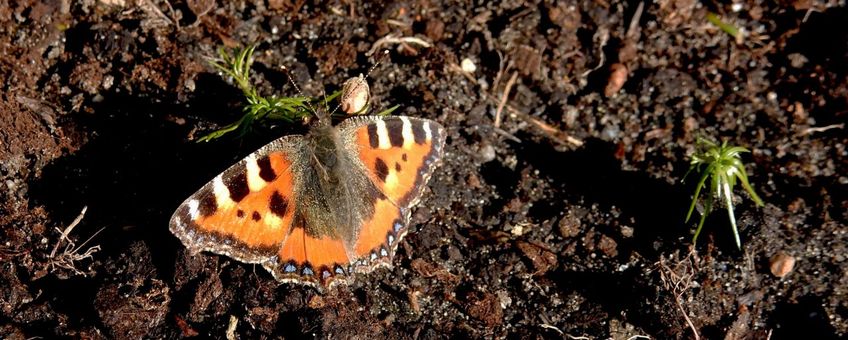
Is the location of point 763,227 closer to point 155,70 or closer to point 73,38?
point 155,70

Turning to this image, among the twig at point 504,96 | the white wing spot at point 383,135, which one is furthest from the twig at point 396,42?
the white wing spot at point 383,135

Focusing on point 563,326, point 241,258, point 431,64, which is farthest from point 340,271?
point 431,64

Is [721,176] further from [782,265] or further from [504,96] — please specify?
[504,96]

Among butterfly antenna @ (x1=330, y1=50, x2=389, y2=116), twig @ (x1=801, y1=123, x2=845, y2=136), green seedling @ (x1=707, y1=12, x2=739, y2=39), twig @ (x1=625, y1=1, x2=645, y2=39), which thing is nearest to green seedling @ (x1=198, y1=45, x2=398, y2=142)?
butterfly antenna @ (x1=330, y1=50, x2=389, y2=116)

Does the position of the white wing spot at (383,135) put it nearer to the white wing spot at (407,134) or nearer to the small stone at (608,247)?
the white wing spot at (407,134)

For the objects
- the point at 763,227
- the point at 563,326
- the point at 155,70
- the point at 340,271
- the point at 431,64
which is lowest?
the point at 563,326

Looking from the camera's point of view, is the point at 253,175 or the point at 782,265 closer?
the point at 253,175

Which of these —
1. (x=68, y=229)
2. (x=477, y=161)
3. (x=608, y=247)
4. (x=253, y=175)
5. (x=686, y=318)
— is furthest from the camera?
(x=477, y=161)

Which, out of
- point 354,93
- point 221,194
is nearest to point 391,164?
point 354,93

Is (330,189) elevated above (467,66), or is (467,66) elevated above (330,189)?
(467,66)
